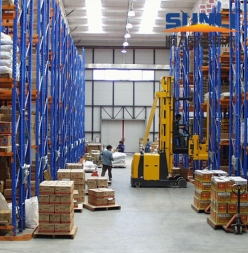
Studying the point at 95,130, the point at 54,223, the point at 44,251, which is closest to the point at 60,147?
the point at 54,223

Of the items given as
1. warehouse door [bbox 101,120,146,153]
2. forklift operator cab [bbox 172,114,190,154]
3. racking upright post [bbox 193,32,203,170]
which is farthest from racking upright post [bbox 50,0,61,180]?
warehouse door [bbox 101,120,146,153]

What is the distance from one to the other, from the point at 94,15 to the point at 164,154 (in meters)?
15.7

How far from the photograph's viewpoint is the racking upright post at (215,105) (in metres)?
15.4

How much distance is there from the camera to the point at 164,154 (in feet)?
55.3

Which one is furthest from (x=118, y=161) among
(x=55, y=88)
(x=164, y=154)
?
(x=55, y=88)

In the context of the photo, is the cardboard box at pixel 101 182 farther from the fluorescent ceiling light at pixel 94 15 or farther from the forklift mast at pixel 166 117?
the fluorescent ceiling light at pixel 94 15

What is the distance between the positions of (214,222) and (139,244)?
2171 mm

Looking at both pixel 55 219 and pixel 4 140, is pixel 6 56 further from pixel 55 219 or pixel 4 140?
pixel 55 219

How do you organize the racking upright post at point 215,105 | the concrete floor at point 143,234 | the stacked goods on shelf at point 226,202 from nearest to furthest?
the concrete floor at point 143,234 → the stacked goods on shelf at point 226,202 → the racking upright post at point 215,105

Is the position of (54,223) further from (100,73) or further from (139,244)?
(100,73)

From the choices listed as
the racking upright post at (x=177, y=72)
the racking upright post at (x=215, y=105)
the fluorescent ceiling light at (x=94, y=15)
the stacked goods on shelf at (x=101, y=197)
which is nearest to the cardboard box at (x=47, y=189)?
the stacked goods on shelf at (x=101, y=197)

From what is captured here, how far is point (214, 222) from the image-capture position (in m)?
10.2

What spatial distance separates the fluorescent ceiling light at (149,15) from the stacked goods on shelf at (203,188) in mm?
17204

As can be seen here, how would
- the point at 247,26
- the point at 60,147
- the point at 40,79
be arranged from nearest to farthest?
the point at 40,79, the point at 247,26, the point at 60,147
